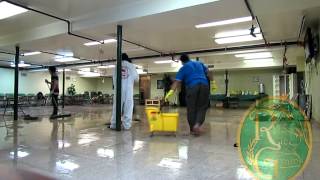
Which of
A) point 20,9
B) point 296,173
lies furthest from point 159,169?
point 20,9

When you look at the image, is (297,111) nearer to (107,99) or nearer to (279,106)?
(279,106)

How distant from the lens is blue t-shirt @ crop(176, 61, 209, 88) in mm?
5090

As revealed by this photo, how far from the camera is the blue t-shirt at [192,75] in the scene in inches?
200

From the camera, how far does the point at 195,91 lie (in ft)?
16.5

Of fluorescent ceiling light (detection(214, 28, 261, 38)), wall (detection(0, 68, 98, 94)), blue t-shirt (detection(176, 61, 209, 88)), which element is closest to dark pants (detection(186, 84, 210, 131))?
blue t-shirt (detection(176, 61, 209, 88))

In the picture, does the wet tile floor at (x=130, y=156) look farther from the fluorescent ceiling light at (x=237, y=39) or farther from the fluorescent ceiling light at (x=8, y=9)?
the fluorescent ceiling light at (x=237, y=39)

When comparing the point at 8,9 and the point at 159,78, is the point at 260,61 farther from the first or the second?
the point at 8,9

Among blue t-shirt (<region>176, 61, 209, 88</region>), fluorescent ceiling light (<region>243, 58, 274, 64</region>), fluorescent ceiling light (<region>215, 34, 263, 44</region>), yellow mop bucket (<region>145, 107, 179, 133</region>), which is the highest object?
fluorescent ceiling light (<region>215, 34, 263, 44</region>)

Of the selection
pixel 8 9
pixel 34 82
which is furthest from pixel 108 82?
pixel 8 9

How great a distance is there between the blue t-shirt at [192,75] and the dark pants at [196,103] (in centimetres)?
10

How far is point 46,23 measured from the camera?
730cm

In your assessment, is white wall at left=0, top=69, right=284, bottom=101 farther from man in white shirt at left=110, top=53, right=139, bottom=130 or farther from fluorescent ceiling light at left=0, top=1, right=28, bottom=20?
fluorescent ceiling light at left=0, top=1, right=28, bottom=20

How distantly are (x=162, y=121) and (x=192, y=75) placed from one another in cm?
109

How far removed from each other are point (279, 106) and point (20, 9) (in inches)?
326
